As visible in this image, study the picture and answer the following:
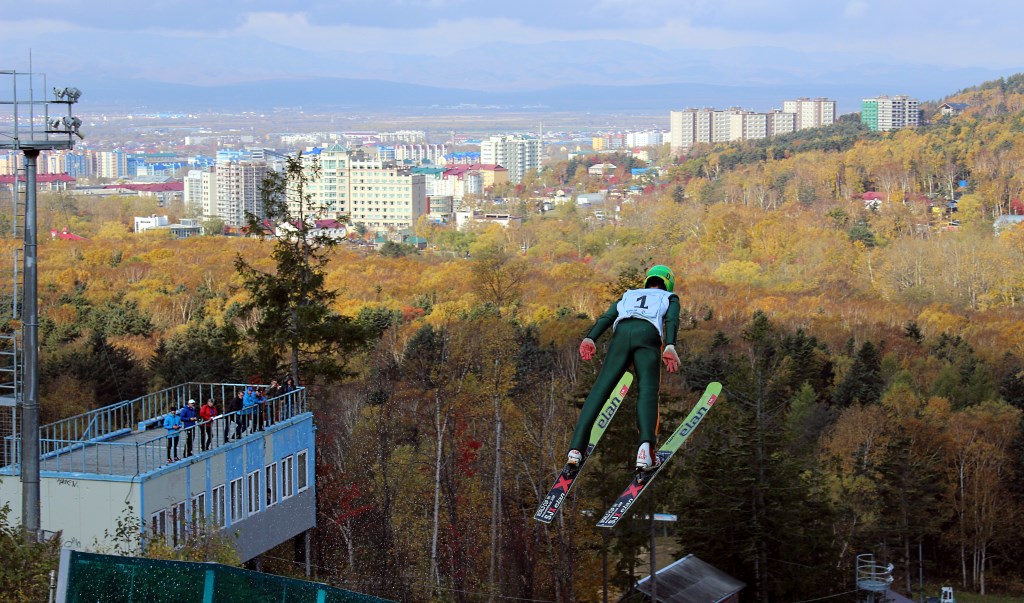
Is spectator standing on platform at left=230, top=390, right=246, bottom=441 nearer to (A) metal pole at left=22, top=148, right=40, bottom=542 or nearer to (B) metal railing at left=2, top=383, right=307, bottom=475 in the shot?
(B) metal railing at left=2, top=383, right=307, bottom=475

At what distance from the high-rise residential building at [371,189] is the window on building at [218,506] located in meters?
165

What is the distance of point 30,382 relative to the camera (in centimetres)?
1195

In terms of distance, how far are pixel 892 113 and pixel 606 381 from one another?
19067cm

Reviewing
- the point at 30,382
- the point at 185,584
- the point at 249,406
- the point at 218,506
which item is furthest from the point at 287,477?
the point at 185,584

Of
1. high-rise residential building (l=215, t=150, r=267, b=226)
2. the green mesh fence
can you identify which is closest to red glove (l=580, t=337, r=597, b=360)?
the green mesh fence

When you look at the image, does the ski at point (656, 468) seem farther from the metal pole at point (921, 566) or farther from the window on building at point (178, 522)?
the metal pole at point (921, 566)

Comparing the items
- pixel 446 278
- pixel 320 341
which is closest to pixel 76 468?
pixel 320 341

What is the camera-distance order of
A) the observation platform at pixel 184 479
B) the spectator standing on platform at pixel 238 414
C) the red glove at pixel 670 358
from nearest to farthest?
the red glove at pixel 670 358 → the observation platform at pixel 184 479 → the spectator standing on platform at pixel 238 414

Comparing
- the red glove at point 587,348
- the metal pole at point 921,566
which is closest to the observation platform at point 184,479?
the red glove at point 587,348

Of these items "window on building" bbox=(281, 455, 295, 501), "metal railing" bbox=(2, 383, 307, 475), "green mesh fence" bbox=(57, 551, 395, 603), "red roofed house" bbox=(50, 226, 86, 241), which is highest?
"green mesh fence" bbox=(57, 551, 395, 603)

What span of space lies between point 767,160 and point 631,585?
11849 cm

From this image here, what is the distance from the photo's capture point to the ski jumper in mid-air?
336 inches

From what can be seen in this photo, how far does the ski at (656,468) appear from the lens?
29.7 ft

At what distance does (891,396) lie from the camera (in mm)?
39625
